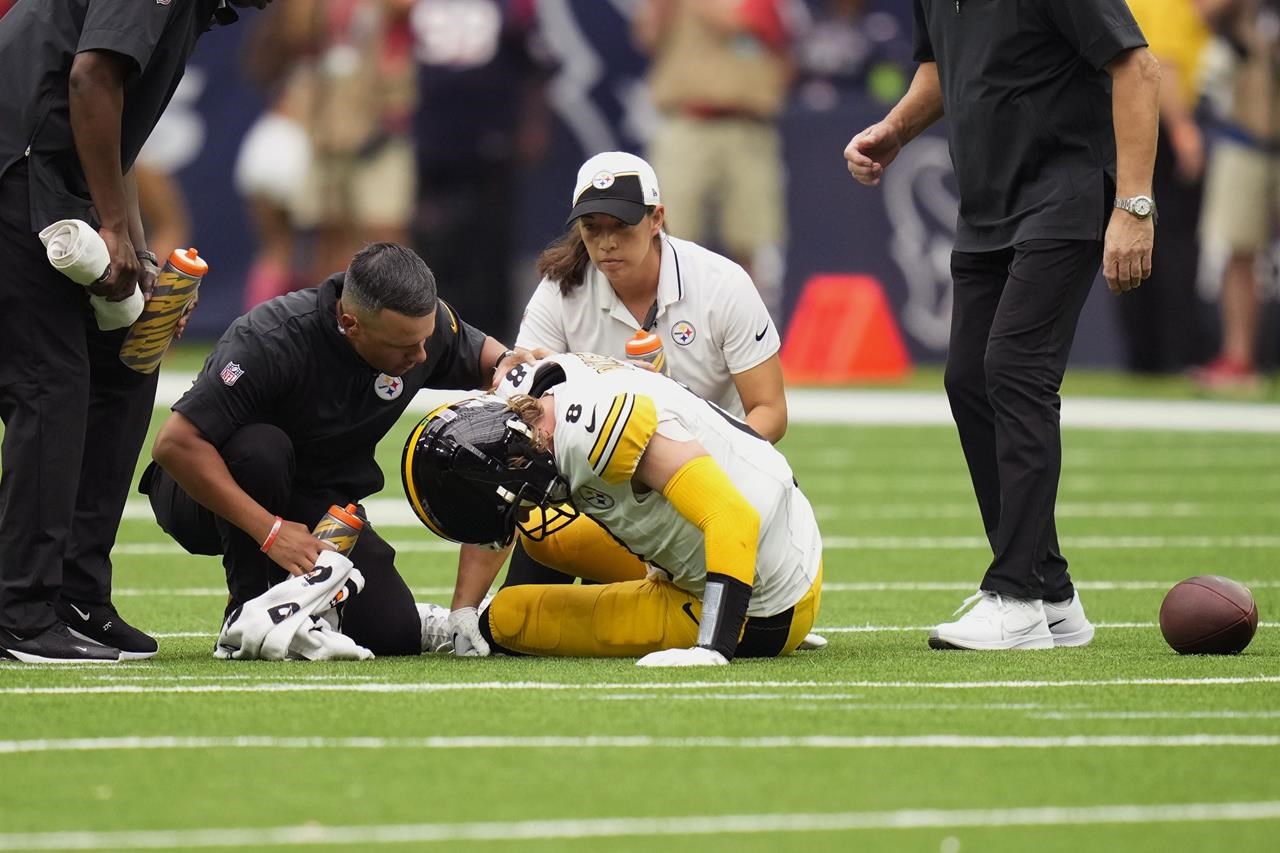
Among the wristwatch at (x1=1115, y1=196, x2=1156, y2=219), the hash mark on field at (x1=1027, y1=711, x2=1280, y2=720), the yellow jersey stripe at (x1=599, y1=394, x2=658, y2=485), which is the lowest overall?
the hash mark on field at (x1=1027, y1=711, x2=1280, y2=720)

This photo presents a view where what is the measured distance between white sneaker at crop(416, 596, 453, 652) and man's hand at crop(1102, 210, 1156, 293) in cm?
211

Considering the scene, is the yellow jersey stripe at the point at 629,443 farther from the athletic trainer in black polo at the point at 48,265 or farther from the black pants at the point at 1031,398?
the athletic trainer in black polo at the point at 48,265

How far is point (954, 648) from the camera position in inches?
249

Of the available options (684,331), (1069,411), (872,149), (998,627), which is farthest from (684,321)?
(1069,411)

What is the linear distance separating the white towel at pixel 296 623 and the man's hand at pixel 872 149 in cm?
217

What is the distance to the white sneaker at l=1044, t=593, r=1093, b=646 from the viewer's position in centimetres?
654

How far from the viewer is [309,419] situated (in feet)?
21.2

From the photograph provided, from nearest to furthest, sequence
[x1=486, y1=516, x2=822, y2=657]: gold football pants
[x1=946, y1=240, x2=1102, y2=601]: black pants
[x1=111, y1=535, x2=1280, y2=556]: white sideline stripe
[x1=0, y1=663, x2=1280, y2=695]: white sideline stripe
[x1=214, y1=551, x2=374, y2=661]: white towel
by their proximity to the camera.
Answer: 1. [x1=0, y1=663, x2=1280, y2=695]: white sideline stripe
2. [x1=214, y1=551, x2=374, y2=661]: white towel
3. [x1=486, y1=516, x2=822, y2=657]: gold football pants
4. [x1=946, y1=240, x2=1102, y2=601]: black pants
5. [x1=111, y1=535, x2=1280, y2=556]: white sideline stripe

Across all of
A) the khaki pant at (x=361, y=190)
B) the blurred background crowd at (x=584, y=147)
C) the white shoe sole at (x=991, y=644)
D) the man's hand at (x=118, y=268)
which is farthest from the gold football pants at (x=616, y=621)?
the khaki pant at (x=361, y=190)

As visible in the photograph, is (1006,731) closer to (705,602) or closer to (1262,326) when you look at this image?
(705,602)

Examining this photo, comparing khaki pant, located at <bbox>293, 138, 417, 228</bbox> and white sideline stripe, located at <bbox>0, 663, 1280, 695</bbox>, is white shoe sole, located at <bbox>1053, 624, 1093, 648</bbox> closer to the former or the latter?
white sideline stripe, located at <bbox>0, 663, 1280, 695</bbox>

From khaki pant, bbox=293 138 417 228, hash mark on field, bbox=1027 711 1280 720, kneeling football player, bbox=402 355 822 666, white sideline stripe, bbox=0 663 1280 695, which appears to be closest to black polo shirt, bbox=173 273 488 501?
kneeling football player, bbox=402 355 822 666

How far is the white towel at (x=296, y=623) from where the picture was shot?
605 cm

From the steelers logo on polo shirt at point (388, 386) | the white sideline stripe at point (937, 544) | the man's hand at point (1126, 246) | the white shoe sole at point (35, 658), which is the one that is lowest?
the white sideline stripe at point (937, 544)
